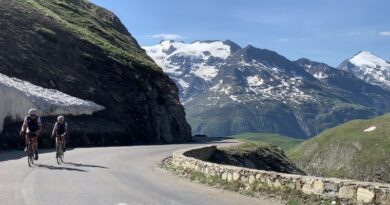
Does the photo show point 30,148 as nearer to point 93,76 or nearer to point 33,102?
point 33,102

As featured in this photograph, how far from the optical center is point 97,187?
708 inches

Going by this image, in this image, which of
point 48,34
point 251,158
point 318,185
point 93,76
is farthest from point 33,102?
point 318,185

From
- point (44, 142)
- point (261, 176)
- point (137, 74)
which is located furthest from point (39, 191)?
point (137, 74)

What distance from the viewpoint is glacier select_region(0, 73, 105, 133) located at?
124 feet

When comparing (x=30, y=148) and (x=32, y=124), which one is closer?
(x=30, y=148)

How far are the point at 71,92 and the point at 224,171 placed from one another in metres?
36.0

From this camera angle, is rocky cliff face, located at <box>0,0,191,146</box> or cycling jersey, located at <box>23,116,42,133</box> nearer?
cycling jersey, located at <box>23,116,42,133</box>

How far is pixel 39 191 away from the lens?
16.1 meters

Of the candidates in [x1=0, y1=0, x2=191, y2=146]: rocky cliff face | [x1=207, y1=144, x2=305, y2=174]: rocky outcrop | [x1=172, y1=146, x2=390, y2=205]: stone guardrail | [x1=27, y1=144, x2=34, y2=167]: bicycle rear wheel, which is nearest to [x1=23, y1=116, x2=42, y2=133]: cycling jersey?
[x1=27, y1=144, x2=34, y2=167]: bicycle rear wheel

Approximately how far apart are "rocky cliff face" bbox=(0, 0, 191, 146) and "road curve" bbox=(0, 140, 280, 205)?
65.1 ft

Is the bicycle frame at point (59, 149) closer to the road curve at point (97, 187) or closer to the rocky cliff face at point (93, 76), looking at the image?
the road curve at point (97, 187)

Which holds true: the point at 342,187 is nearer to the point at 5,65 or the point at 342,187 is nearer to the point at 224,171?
the point at 224,171

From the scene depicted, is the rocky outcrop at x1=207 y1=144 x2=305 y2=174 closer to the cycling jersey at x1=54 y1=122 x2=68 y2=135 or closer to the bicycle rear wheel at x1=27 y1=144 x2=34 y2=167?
the cycling jersey at x1=54 y1=122 x2=68 y2=135

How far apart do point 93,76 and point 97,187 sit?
42.2m
